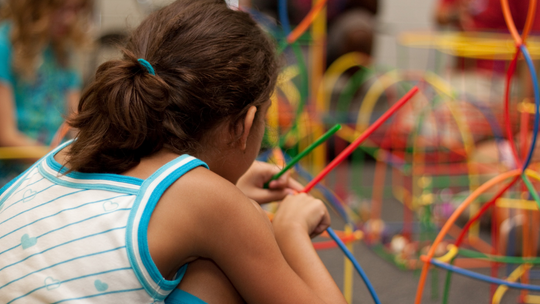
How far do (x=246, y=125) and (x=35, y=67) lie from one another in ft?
3.54

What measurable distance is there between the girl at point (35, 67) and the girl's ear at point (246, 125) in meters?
0.93

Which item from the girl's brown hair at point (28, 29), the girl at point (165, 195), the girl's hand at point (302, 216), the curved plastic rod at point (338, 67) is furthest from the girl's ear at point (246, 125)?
the curved plastic rod at point (338, 67)

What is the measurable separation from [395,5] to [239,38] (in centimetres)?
332

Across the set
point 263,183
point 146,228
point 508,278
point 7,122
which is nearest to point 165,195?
point 146,228

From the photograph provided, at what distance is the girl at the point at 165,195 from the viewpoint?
1.65ft

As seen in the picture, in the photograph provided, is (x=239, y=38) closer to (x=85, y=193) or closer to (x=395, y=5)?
(x=85, y=193)

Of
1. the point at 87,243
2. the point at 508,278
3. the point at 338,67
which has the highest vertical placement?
the point at 87,243

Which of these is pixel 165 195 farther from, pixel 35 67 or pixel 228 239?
pixel 35 67

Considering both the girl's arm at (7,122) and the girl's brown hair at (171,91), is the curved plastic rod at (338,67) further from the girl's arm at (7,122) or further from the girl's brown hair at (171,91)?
the girl's brown hair at (171,91)

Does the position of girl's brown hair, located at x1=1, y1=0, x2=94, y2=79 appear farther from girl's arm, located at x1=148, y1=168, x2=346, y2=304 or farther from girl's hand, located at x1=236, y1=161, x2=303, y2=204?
girl's arm, located at x1=148, y1=168, x2=346, y2=304

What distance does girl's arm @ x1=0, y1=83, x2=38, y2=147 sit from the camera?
1271 millimetres

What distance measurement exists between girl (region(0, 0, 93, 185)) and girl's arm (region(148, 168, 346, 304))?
3.17ft

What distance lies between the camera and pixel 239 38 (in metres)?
0.59

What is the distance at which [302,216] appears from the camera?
64cm
